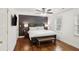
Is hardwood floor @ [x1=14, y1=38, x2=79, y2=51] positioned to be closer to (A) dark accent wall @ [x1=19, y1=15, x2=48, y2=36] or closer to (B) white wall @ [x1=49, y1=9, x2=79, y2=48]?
→ (B) white wall @ [x1=49, y1=9, x2=79, y2=48]

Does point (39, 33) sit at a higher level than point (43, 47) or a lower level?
higher

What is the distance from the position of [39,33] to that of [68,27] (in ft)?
2.03

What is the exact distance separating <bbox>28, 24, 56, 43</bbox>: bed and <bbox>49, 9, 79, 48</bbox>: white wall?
0.42 ft

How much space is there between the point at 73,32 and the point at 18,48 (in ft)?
3.87

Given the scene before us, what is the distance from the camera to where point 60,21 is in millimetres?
1661

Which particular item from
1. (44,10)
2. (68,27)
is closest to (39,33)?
(44,10)

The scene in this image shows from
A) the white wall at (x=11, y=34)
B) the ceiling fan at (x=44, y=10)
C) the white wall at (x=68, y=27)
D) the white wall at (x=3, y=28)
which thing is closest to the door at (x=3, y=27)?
the white wall at (x=3, y=28)

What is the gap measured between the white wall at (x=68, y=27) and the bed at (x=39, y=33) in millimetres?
128

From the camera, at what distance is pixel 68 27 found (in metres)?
1.60

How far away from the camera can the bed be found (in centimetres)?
162

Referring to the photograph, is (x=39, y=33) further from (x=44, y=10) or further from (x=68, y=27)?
(x=68, y=27)

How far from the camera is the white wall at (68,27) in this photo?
1.54 metres
